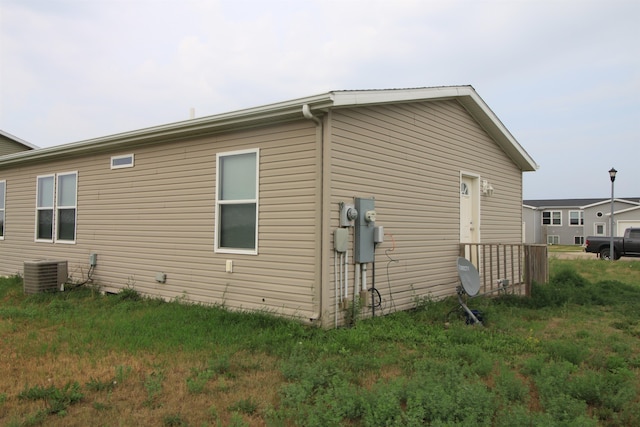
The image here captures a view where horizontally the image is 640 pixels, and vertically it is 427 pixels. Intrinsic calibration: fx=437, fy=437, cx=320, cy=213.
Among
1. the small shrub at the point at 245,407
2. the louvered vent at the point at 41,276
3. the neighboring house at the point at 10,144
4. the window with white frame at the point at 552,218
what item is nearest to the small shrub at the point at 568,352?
the small shrub at the point at 245,407

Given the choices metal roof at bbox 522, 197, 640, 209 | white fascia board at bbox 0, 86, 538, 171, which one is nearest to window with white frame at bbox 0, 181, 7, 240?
white fascia board at bbox 0, 86, 538, 171

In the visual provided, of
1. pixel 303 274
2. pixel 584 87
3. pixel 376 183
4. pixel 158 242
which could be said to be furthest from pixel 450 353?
pixel 584 87

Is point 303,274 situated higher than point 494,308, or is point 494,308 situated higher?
point 303,274

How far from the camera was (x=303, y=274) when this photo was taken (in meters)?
5.59

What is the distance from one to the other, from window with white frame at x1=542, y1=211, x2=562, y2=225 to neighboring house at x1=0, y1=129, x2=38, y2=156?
117ft

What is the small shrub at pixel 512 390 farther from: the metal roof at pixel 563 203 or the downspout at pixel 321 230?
the metal roof at pixel 563 203

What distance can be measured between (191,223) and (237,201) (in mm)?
1060

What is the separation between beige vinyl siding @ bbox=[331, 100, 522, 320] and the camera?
589cm

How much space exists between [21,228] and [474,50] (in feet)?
41.4

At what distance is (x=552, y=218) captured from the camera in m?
36.2

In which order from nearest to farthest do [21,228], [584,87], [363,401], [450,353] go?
[363,401]
[450,353]
[21,228]
[584,87]

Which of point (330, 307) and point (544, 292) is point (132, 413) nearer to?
point (330, 307)

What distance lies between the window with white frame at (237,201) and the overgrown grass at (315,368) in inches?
39.3

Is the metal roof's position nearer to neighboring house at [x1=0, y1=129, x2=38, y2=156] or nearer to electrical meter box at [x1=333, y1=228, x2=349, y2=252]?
neighboring house at [x1=0, y1=129, x2=38, y2=156]
